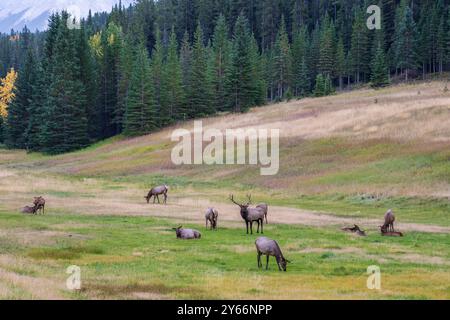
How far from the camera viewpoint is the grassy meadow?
19.6 meters

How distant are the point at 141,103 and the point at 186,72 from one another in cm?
1910

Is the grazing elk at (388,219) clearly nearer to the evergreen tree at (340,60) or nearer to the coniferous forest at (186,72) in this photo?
the coniferous forest at (186,72)

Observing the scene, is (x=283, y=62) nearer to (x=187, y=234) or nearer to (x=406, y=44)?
(x=406, y=44)

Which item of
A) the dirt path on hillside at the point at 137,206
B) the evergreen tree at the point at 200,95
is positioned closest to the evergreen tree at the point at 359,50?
the evergreen tree at the point at 200,95

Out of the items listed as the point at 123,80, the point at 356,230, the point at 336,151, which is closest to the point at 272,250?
the point at 356,230

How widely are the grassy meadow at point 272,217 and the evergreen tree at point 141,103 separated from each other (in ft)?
48.6

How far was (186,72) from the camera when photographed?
121250 millimetres

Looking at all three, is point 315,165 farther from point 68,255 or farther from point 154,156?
point 68,255

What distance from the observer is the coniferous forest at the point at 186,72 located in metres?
108

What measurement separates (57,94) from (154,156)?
3475 cm

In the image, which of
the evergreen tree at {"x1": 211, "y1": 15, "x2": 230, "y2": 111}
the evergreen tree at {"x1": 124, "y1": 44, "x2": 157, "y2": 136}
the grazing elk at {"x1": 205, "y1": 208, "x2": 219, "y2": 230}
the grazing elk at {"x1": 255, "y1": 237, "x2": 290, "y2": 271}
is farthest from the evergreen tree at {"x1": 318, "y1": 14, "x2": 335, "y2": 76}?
the grazing elk at {"x1": 255, "y1": 237, "x2": 290, "y2": 271}

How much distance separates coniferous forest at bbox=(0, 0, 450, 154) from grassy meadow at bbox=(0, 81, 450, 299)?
1820 centimetres

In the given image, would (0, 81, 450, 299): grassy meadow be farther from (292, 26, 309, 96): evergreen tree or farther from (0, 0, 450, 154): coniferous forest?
(292, 26, 309, 96): evergreen tree
